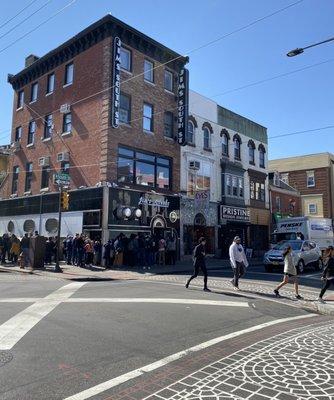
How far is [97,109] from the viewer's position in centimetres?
2411

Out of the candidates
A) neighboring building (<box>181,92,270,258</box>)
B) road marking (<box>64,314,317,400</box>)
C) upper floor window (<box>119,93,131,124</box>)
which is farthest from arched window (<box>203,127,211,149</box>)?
road marking (<box>64,314,317,400</box>)

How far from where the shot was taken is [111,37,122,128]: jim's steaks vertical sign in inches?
918

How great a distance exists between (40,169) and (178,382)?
25381 mm

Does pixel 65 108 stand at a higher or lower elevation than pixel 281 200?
higher

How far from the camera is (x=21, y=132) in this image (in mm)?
31062

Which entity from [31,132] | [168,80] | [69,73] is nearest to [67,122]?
[69,73]

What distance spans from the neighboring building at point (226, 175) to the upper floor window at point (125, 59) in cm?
576

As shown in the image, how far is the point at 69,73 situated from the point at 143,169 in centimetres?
835

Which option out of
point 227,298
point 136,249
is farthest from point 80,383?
point 136,249

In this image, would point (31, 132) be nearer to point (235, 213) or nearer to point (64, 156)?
point (64, 156)

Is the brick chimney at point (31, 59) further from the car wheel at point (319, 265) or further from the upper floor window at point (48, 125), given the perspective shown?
the car wheel at point (319, 265)

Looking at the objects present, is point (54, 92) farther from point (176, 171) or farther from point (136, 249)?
point (136, 249)

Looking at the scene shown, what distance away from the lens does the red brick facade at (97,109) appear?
23.7m

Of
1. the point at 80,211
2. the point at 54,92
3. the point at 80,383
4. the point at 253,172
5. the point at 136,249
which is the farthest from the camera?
the point at 253,172
